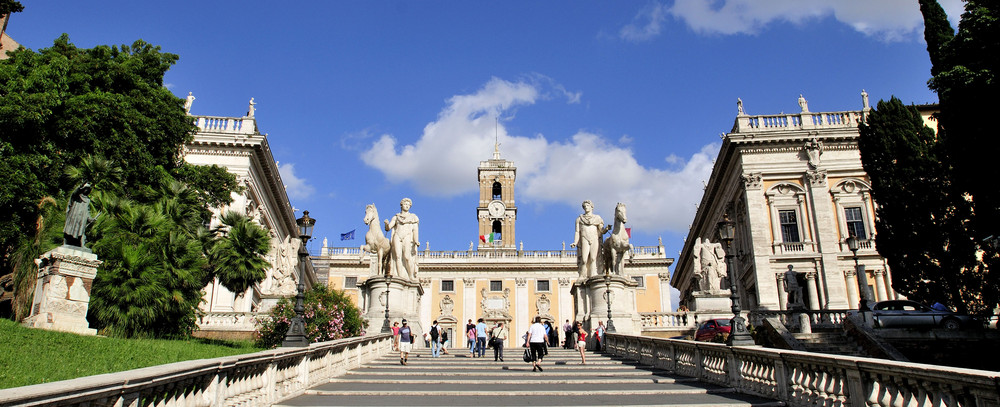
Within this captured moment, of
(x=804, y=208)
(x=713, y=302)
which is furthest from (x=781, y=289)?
(x=713, y=302)

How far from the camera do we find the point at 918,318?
18.0 m

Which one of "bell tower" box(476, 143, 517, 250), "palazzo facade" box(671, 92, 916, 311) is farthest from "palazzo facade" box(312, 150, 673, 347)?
"palazzo facade" box(671, 92, 916, 311)

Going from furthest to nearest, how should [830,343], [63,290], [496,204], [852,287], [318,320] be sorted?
[496,204] < [852,287] < [830,343] < [318,320] < [63,290]

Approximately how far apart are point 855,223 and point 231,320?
31138 mm

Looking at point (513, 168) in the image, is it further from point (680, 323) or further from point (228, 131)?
point (680, 323)

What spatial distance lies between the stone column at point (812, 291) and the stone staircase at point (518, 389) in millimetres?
21834

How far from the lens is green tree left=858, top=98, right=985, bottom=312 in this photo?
2117 centimetres

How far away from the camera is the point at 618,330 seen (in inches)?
694

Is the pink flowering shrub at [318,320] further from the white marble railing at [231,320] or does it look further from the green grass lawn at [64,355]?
the green grass lawn at [64,355]

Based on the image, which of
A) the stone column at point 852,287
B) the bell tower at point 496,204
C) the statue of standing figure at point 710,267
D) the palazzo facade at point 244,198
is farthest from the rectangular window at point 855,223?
the bell tower at point 496,204

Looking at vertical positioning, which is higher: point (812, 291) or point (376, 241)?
point (376, 241)

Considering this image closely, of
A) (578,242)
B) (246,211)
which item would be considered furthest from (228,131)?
(578,242)

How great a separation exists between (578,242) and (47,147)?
17118mm

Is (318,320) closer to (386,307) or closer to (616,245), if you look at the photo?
(386,307)
